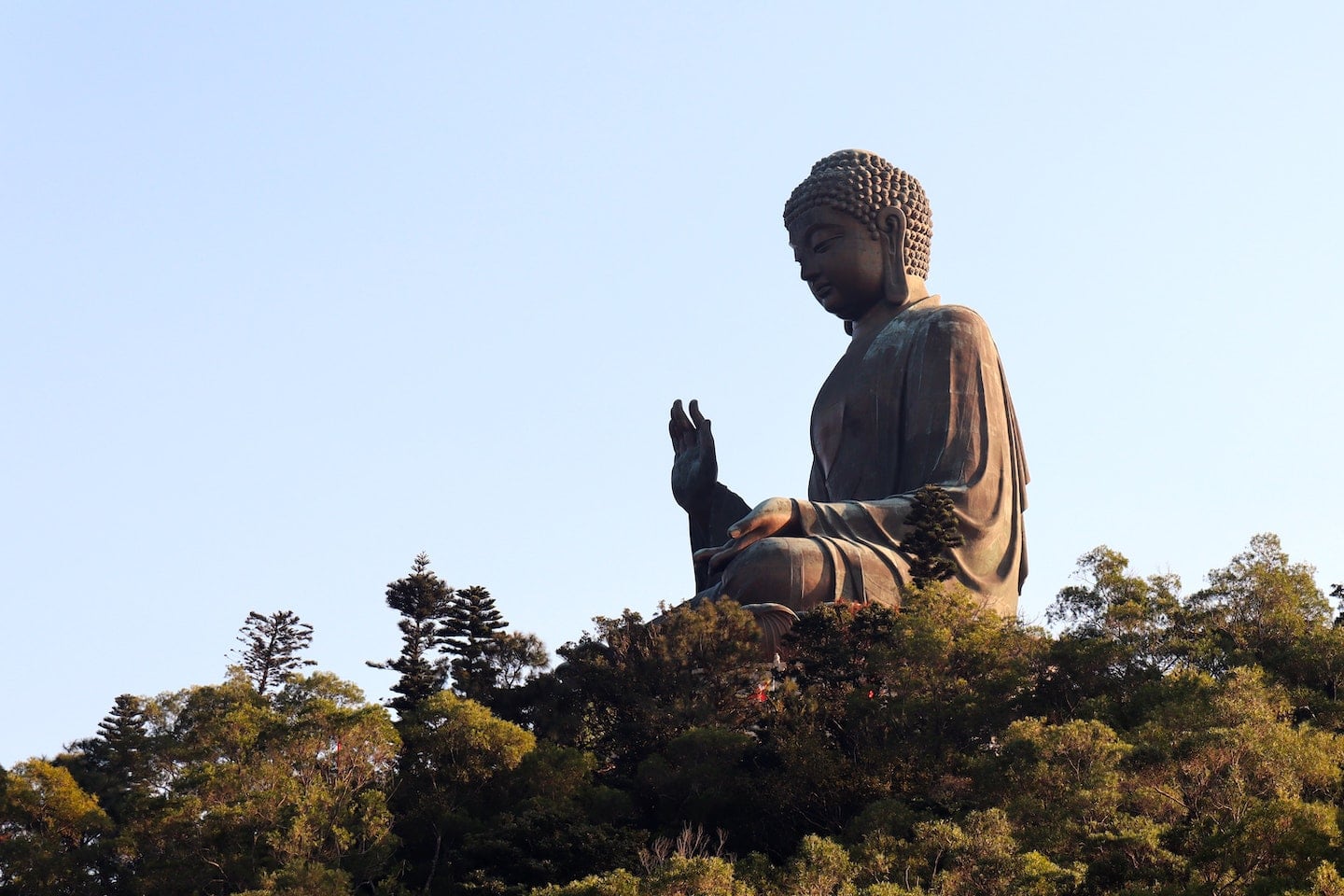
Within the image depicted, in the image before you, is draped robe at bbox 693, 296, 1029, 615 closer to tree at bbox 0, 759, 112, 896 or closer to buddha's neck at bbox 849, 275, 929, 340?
buddha's neck at bbox 849, 275, 929, 340

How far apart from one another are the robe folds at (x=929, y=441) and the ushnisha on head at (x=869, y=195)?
2.47 ft

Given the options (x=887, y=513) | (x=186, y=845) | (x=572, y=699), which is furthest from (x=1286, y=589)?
(x=186, y=845)

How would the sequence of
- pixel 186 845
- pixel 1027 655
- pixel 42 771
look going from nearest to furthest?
1. pixel 186 845
2. pixel 1027 655
3. pixel 42 771

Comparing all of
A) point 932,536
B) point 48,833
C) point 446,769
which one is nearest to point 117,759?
point 48,833

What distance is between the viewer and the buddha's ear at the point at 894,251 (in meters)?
23.3

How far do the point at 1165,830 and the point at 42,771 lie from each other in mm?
9292

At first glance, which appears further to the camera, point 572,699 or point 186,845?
point 572,699

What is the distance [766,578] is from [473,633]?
2656 mm

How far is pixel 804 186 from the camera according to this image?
923 inches

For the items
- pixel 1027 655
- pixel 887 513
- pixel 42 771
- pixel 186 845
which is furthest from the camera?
pixel 887 513

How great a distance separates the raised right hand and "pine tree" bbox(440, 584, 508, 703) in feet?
12.5

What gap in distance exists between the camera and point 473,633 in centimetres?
1889

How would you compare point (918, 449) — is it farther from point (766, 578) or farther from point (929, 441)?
point (766, 578)

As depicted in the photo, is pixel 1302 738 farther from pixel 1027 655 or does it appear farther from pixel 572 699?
pixel 572 699
